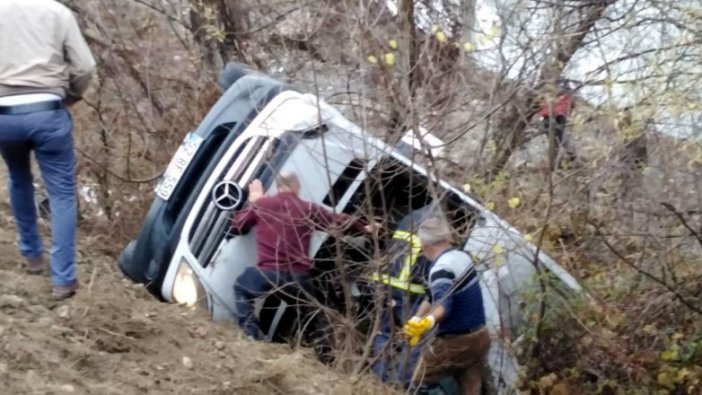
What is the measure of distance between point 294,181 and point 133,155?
11.3ft

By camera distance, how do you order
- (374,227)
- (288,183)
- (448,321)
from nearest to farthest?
(374,227) < (448,321) < (288,183)

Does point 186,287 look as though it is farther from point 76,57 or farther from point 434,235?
point 76,57

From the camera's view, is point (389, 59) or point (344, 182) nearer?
point (389, 59)

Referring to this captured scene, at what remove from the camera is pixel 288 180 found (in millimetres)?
6605

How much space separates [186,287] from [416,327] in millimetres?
1750

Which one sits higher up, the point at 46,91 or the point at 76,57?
the point at 76,57

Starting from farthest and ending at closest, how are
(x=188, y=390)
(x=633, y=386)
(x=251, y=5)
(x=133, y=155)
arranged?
(x=251, y=5)
(x=133, y=155)
(x=633, y=386)
(x=188, y=390)

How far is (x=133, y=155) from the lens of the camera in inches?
382

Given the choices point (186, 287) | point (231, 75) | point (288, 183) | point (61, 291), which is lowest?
point (186, 287)

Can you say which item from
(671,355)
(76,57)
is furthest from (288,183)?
(671,355)

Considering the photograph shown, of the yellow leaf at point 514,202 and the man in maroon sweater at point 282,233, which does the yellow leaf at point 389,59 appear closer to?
the man in maroon sweater at point 282,233

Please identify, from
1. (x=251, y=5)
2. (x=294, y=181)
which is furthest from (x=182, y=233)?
(x=251, y=5)

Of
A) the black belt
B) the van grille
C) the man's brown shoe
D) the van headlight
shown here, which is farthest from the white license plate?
the black belt

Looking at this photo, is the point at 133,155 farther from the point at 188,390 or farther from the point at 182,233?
the point at 188,390
